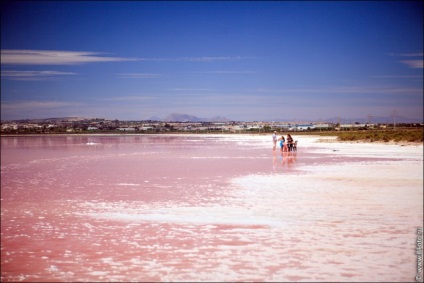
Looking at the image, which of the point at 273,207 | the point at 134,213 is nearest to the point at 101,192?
the point at 134,213

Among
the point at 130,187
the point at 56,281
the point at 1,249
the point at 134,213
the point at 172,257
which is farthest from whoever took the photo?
the point at 130,187

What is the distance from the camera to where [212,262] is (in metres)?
6.24

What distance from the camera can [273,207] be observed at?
10.3 m

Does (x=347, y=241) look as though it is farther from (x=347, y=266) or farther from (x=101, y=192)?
(x=101, y=192)

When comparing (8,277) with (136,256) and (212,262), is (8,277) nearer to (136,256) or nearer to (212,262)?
(136,256)

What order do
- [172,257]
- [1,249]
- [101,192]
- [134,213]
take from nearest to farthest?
1. [172,257]
2. [1,249]
3. [134,213]
4. [101,192]

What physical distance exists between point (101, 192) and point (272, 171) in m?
8.56

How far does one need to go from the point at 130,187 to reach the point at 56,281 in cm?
844

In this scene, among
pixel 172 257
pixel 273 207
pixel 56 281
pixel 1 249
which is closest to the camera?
pixel 56 281

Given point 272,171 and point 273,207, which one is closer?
point 273,207

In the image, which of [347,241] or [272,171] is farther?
[272,171]

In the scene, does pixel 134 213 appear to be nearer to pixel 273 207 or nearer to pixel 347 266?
pixel 273 207

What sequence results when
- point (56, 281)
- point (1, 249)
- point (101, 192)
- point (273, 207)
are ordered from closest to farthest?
point (56, 281) < point (1, 249) < point (273, 207) < point (101, 192)

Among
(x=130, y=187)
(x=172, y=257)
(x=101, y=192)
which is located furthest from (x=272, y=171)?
(x=172, y=257)
